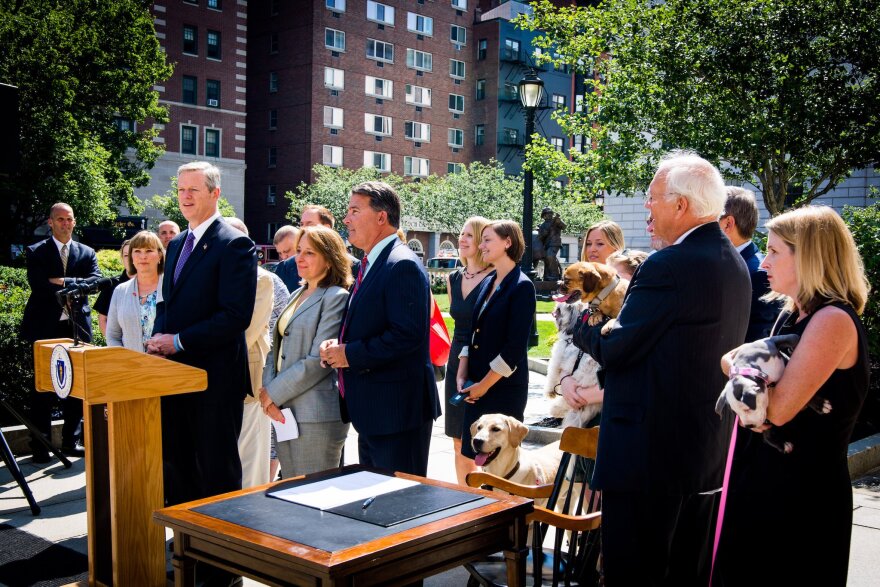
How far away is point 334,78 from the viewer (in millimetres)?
57594

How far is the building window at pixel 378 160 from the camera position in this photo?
59.8m

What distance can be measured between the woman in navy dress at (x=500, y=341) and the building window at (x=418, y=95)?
192 feet

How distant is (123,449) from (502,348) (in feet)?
8.62

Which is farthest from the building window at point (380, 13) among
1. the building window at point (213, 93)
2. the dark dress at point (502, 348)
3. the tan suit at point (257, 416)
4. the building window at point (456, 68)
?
the dark dress at point (502, 348)

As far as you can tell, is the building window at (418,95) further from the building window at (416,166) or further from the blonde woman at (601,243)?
the blonde woman at (601,243)

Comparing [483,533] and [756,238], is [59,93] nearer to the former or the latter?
[756,238]

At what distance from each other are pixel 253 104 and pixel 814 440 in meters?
61.4

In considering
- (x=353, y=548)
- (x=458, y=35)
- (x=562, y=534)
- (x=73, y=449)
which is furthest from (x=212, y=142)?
(x=353, y=548)

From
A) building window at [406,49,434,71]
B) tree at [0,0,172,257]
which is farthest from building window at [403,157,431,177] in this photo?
tree at [0,0,172,257]

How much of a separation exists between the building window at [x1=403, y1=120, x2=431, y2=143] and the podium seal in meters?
59.8

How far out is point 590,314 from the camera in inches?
161

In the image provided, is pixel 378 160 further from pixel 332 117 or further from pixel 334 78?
pixel 334 78

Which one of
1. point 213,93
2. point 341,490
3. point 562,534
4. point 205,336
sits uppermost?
point 213,93

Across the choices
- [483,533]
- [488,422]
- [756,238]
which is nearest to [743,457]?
[483,533]
